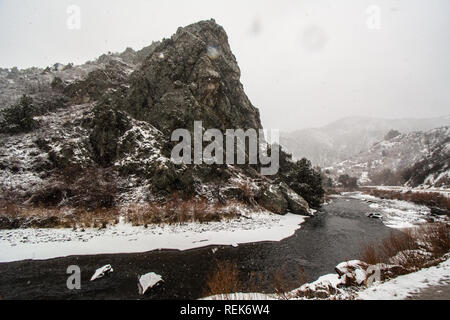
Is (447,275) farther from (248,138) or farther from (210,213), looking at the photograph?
(248,138)

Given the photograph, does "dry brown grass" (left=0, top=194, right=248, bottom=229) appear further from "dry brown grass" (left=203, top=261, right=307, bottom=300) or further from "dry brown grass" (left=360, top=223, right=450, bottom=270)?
"dry brown grass" (left=360, top=223, right=450, bottom=270)

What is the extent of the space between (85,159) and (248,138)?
34991 mm

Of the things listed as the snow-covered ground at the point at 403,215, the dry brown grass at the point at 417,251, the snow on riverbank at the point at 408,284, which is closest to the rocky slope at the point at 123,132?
the snow-covered ground at the point at 403,215

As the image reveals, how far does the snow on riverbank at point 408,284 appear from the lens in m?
7.10

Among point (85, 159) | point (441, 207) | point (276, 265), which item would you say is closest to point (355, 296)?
point (276, 265)

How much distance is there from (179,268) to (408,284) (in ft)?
39.9

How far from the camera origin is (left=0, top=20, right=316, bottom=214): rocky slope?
24.8 m

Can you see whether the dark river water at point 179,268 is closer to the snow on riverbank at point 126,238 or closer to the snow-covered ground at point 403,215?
the snow on riverbank at point 126,238

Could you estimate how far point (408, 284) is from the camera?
7.94 metres

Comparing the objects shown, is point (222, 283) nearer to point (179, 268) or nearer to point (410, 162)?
point (179, 268)

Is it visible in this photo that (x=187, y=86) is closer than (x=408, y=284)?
No

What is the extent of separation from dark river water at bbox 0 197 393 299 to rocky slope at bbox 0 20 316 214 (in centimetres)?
1166

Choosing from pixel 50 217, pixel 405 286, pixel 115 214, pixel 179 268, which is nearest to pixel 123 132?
pixel 115 214

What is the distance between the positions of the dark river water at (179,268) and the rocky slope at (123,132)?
1166 centimetres
